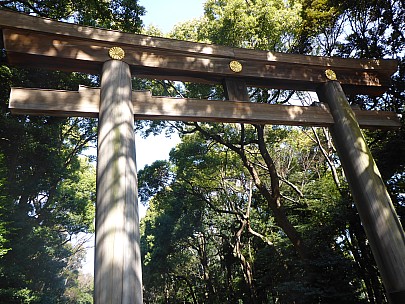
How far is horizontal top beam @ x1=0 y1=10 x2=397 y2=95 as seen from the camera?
147 inches

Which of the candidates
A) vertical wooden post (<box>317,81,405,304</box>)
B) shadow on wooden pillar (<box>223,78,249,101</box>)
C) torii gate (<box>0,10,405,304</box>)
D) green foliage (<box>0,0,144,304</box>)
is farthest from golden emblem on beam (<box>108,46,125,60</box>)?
green foliage (<box>0,0,144,304</box>)

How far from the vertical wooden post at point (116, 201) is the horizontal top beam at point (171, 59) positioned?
1.37 feet

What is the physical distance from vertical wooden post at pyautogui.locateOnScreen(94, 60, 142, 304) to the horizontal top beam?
42 centimetres

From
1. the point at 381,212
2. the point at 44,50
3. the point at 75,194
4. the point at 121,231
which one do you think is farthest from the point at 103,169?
the point at 75,194

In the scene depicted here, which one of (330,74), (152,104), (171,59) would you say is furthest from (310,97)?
(152,104)

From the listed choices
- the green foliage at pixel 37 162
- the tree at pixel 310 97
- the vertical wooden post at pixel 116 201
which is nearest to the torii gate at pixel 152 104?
the vertical wooden post at pixel 116 201

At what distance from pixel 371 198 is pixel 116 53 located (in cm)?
396

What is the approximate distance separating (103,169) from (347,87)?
4406mm

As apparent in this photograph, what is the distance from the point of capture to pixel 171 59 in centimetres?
438

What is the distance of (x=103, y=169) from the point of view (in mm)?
3240

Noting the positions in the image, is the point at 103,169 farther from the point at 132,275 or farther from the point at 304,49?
the point at 304,49

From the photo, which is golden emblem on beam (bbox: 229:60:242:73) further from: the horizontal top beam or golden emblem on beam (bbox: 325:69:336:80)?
golden emblem on beam (bbox: 325:69:336:80)

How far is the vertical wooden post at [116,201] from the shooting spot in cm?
271

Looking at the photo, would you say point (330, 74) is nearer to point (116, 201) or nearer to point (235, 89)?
point (235, 89)
